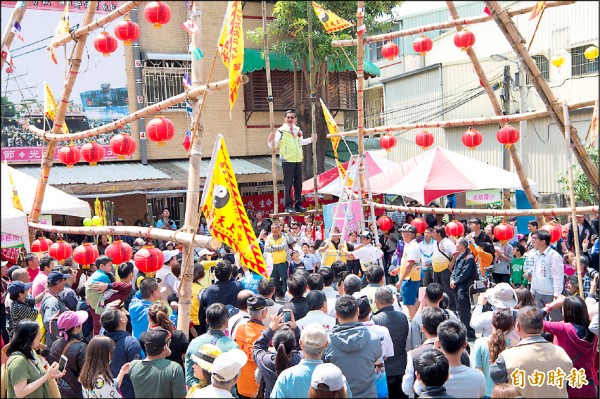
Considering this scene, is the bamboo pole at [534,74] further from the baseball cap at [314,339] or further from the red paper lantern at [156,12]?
the red paper lantern at [156,12]

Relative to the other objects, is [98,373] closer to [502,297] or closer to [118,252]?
[118,252]

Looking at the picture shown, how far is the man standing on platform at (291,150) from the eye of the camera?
10.3m

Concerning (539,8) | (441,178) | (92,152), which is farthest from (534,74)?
(441,178)

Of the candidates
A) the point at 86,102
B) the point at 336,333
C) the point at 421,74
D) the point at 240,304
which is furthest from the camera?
the point at 421,74

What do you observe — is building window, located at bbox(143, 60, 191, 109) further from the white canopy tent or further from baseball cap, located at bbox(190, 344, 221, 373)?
baseball cap, located at bbox(190, 344, 221, 373)

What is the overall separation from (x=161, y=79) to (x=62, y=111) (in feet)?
42.6

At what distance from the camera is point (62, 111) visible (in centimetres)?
628

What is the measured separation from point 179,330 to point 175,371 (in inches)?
34.1

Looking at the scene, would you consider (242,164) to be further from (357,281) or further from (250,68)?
(357,281)

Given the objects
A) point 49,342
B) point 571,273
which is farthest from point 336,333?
point 571,273

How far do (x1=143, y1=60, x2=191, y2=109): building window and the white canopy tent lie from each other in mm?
8144

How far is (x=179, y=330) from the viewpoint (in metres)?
5.17

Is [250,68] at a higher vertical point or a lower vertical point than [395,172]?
higher

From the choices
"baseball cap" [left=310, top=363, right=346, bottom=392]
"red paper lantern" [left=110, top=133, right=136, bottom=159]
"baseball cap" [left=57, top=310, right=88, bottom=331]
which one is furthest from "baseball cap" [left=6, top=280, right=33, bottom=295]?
"baseball cap" [left=310, top=363, right=346, bottom=392]
